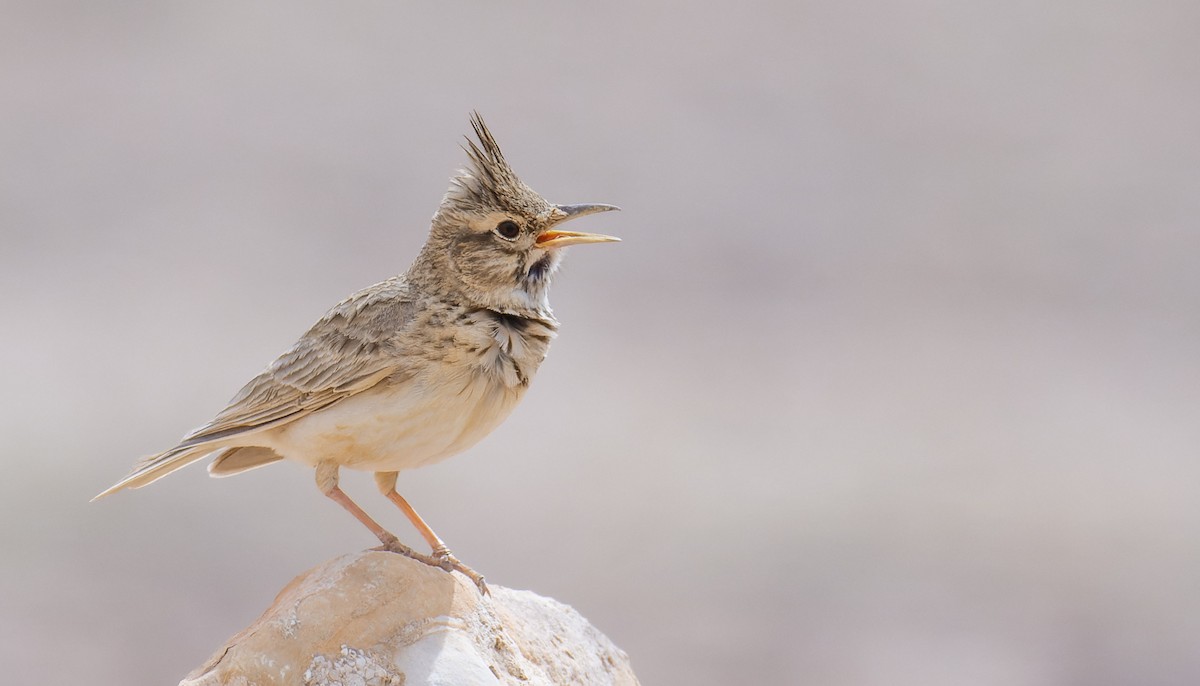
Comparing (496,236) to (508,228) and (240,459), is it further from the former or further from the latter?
(240,459)

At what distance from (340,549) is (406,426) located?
33.1ft

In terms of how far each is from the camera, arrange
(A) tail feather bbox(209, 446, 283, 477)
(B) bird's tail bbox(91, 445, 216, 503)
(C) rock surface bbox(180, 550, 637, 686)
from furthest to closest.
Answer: (A) tail feather bbox(209, 446, 283, 477)
(B) bird's tail bbox(91, 445, 216, 503)
(C) rock surface bbox(180, 550, 637, 686)

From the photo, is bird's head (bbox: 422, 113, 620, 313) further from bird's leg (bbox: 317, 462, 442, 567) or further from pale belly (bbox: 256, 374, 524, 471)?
bird's leg (bbox: 317, 462, 442, 567)

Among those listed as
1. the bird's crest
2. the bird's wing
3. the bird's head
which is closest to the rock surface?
the bird's wing

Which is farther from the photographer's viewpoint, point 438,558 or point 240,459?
point 240,459

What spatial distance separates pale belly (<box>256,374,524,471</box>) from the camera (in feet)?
20.4

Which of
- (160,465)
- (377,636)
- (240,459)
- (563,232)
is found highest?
(563,232)

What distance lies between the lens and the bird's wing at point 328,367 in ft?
21.1

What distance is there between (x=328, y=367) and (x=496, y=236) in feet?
3.29

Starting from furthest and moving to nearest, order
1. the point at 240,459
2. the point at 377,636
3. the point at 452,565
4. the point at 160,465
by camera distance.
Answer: the point at 240,459, the point at 160,465, the point at 452,565, the point at 377,636

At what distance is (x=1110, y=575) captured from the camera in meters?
16.5

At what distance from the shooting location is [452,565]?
21.1 ft

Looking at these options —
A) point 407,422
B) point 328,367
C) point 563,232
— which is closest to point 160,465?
point 328,367

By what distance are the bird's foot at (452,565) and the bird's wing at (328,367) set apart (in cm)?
83
